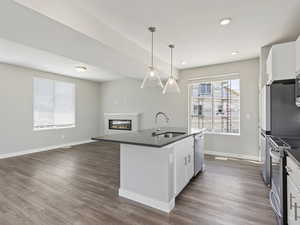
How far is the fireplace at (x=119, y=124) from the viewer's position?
667cm

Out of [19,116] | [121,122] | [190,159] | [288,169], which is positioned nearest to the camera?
[288,169]

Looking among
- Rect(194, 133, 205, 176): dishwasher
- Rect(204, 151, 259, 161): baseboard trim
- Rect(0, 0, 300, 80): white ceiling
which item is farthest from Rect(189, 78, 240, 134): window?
Rect(0, 0, 300, 80): white ceiling

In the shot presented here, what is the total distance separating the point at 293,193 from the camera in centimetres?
144

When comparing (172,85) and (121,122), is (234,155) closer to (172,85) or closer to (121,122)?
(172,85)

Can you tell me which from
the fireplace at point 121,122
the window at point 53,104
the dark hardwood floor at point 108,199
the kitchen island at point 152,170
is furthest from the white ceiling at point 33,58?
the kitchen island at point 152,170

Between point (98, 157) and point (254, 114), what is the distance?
15.1ft

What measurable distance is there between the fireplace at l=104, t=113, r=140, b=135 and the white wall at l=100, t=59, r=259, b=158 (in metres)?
0.25

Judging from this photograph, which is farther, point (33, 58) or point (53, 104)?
point (53, 104)

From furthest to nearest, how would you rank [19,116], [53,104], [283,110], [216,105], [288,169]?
[53,104], [216,105], [19,116], [283,110], [288,169]

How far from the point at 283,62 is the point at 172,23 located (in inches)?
71.2

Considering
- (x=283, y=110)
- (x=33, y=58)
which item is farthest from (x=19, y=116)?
(x=283, y=110)

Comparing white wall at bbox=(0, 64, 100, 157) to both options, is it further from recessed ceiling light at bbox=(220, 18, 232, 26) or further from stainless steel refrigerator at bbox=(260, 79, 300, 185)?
stainless steel refrigerator at bbox=(260, 79, 300, 185)

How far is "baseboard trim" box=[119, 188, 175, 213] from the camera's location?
206 centimetres

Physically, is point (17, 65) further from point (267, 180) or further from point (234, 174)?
point (267, 180)
